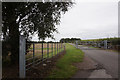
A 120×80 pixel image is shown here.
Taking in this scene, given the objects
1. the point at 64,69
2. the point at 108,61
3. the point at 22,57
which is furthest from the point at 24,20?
the point at 108,61

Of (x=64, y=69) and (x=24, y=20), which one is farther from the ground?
(x=24, y=20)

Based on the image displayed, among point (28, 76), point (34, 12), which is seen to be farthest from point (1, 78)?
point (34, 12)

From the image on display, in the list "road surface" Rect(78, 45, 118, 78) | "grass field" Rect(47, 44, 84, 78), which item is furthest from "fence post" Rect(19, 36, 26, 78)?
"road surface" Rect(78, 45, 118, 78)

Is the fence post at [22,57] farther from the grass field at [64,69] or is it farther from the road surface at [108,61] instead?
the road surface at [108,61]

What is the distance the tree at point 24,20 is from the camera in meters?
6.20

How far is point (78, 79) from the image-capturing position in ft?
15.0

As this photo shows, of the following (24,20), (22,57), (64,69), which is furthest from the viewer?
(24,20)

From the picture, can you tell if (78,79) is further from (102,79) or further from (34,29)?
(34,29)

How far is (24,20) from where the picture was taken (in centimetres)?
728

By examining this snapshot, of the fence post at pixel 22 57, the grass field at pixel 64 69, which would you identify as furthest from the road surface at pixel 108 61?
the fence post at pixel 22 57

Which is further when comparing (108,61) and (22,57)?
(108,61)

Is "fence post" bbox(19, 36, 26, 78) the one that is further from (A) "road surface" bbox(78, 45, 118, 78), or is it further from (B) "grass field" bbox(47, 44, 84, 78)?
(A) "road surface" bbox(78, 45, 118, 78)

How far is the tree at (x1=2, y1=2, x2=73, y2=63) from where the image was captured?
244 inches

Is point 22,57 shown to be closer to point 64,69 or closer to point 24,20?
point 64,69
